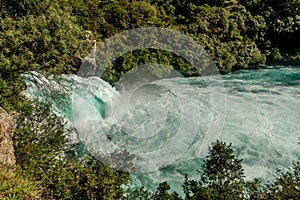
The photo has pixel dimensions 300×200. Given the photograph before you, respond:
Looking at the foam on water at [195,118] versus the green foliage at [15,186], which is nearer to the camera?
the green foliage at [15,186]

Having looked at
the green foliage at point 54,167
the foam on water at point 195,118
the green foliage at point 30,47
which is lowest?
the foam on water at point 195,118

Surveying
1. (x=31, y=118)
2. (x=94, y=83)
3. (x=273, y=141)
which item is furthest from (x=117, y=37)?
(x=31, y=118)

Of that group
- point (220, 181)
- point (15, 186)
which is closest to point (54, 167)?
point (15, 186)

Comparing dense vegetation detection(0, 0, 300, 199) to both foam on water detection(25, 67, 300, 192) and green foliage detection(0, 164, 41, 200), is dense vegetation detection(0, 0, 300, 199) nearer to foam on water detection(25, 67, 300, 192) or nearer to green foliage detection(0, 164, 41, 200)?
green foliage detection(0, 164, 41, 200)

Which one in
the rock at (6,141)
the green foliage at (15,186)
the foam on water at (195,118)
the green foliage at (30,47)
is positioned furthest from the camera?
the foam on water at (195,118)

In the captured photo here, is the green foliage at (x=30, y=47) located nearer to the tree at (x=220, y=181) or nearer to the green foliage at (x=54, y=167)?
the green foliage at (x=54, y=167)

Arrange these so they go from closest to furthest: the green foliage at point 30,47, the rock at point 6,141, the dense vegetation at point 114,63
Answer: the dense vegetation at point 114,63
the rock at point 6,141
the green foliage at point 30,47

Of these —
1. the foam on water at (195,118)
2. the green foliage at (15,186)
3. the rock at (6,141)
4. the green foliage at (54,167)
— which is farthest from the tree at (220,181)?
the foam on water at (195,118)
